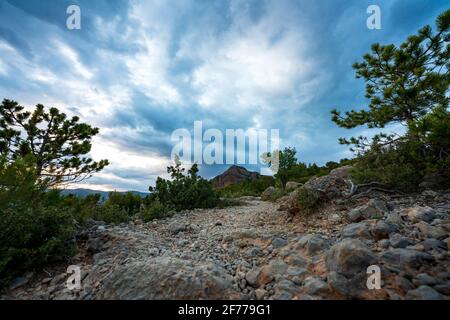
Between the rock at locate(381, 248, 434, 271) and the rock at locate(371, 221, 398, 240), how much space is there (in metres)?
0.63

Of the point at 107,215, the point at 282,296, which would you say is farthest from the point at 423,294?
the point at 107,215

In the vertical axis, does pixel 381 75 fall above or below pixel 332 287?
Answer: above

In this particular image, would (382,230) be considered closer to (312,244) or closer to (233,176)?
(312,244)

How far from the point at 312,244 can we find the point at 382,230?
1036 mm

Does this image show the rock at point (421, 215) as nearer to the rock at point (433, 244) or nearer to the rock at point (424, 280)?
the rock at point (433, 244)

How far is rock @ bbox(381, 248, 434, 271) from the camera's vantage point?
255 centimetres

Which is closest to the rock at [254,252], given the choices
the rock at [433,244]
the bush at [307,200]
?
the rock at [433,244]

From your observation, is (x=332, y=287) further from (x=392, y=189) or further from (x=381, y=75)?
(x=381, y=75)

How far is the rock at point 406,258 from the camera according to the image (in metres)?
2.55
